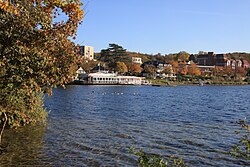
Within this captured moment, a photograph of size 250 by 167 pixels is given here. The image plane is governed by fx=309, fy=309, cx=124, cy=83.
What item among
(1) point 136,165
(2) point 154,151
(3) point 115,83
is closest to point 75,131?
(2) point 154,151

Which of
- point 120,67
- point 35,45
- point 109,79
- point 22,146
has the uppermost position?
point 120,67

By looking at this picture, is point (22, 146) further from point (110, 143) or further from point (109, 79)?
point (109, 79)

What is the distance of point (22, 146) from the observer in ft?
45.6

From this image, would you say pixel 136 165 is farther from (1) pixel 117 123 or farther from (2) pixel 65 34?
(1) pixel 117 123

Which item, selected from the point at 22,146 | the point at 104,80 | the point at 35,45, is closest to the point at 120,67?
the point at 104,80

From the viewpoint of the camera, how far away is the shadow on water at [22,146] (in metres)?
11.7

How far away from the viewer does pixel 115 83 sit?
4552 inches

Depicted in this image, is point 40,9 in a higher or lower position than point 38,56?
higher

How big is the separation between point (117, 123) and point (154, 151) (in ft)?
28.4

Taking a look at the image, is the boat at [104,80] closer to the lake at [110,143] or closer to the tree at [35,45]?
the lake at [110,143]

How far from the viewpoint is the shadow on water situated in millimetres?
11672

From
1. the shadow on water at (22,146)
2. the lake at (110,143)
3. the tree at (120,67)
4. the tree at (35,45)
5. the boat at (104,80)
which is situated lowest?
the lake at (110,143)

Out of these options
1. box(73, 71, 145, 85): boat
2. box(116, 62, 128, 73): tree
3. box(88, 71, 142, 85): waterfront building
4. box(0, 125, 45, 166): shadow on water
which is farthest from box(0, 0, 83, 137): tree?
box(116, 62, 128, 73): tree

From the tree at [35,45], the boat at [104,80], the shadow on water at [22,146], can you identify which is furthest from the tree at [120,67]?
the tree at [35,45]
